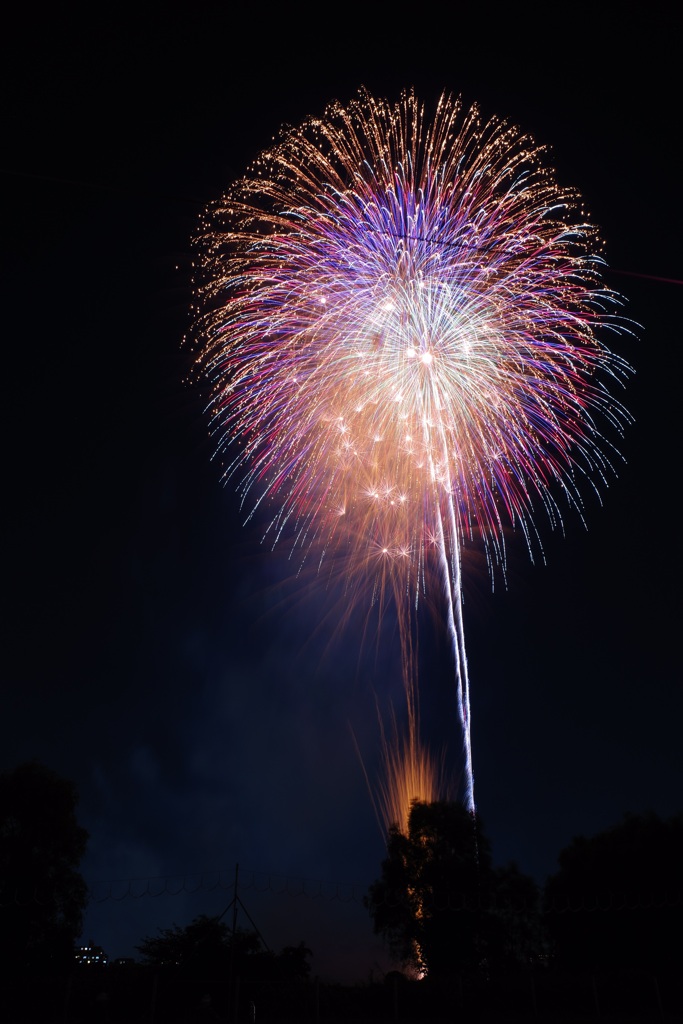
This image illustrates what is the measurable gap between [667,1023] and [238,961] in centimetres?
1180

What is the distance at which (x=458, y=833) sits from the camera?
117 feet

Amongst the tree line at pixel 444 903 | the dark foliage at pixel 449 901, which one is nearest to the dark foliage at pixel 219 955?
the tree line at pixel 444 903

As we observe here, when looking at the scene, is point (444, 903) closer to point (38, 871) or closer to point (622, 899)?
point (622, 899)

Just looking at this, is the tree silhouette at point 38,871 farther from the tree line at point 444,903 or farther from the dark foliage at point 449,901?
the dark foliage at point 449,901

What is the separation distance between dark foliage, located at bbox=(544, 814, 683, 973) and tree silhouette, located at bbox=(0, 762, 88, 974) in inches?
699

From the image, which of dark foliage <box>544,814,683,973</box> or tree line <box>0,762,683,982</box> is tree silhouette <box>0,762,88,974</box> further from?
dark foliage <box>544,814,683,973</box>

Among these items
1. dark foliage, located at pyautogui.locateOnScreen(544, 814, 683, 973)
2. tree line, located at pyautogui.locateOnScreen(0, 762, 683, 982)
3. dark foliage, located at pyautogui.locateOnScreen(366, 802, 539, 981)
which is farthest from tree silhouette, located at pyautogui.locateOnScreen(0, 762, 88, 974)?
dark foliage, located at pyautogui.locateOnScreen(544, 814, 683, 973)

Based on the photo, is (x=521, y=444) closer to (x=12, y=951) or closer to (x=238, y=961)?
(x=238, y=961)

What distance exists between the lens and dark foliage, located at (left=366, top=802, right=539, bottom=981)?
1258 inches

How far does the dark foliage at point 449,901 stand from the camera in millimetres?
31953

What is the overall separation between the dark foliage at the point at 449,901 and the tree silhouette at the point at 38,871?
46.1 feet

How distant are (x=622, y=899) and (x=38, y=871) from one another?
2054 cm

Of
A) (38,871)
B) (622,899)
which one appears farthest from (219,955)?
(622,899)

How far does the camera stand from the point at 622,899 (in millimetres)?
28984
